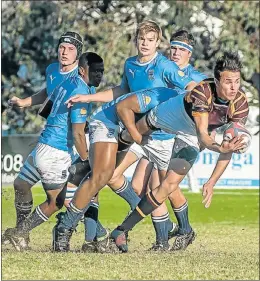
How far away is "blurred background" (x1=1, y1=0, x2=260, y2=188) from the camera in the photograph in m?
32.1

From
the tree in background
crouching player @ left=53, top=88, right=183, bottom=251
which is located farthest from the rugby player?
the tree in background

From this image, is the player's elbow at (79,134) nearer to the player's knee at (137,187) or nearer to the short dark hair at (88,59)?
the short dark hair at (88,59)

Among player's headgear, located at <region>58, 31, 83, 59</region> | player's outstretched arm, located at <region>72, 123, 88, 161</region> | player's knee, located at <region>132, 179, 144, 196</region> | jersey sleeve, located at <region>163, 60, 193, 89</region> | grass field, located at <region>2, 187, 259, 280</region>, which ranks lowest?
grass field, located at <region>2, 187, 259, 280</region>

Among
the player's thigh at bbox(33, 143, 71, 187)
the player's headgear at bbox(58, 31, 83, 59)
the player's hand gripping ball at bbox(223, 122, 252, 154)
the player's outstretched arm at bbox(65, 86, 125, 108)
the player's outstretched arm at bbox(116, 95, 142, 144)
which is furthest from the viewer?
the player's headgear at bbox(58, 31, 83, 59)

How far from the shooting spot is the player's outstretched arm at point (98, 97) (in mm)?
10680

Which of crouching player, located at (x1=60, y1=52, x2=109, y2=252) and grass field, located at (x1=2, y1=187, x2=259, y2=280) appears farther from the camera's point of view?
crouching player, located at (x1=60, y1=52, x2=109, y2=252)

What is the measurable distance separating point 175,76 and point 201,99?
1.23 meters

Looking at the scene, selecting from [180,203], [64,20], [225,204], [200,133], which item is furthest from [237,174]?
[200,133]

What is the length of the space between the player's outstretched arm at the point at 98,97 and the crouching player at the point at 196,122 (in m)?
0.41

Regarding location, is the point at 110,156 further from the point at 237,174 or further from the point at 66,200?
the point at 237,174

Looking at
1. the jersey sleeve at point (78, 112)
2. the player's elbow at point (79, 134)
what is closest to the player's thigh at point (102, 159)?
the player's elbow at point (79, 134)

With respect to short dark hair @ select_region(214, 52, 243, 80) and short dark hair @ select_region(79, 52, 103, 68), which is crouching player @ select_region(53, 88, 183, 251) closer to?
short dark hair @ select_region(79, 52, 103, 68)

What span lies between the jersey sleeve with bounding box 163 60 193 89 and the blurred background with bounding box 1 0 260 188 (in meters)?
19.3

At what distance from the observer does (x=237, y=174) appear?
2992 cm
